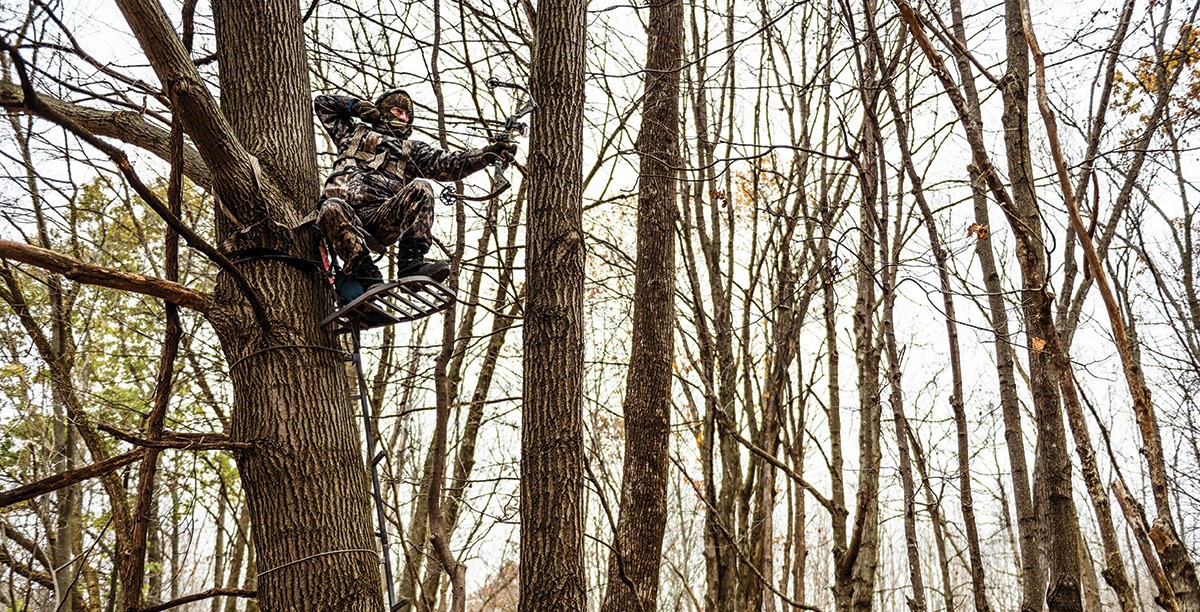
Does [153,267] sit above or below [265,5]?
above

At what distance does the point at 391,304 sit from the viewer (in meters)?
3.86

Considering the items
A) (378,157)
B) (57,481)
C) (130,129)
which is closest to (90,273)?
Answer: (57,481)

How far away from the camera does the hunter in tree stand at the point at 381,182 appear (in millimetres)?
3664

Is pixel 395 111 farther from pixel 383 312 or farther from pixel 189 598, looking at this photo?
pixel 189 598

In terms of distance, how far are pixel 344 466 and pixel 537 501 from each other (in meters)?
0.84

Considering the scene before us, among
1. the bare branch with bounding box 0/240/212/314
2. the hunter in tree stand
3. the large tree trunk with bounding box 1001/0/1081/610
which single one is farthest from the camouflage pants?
the large tree trunk with bounding box 1001/0/1081/610

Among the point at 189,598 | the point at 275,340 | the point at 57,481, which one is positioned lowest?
the point at 189,598

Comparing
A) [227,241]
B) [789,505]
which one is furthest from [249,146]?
[789,505]

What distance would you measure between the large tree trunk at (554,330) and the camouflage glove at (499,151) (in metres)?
0.27

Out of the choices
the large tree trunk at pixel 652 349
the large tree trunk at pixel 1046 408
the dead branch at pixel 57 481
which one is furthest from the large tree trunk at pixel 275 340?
the large tree trunk at pixel 1046 408

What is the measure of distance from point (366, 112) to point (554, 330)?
1753mm

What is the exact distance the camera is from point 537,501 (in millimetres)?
3146

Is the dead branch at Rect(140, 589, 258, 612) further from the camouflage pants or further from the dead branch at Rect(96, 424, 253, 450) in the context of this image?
the camouflage pants

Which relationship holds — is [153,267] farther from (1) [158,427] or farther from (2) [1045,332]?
(2) [1045,332]
